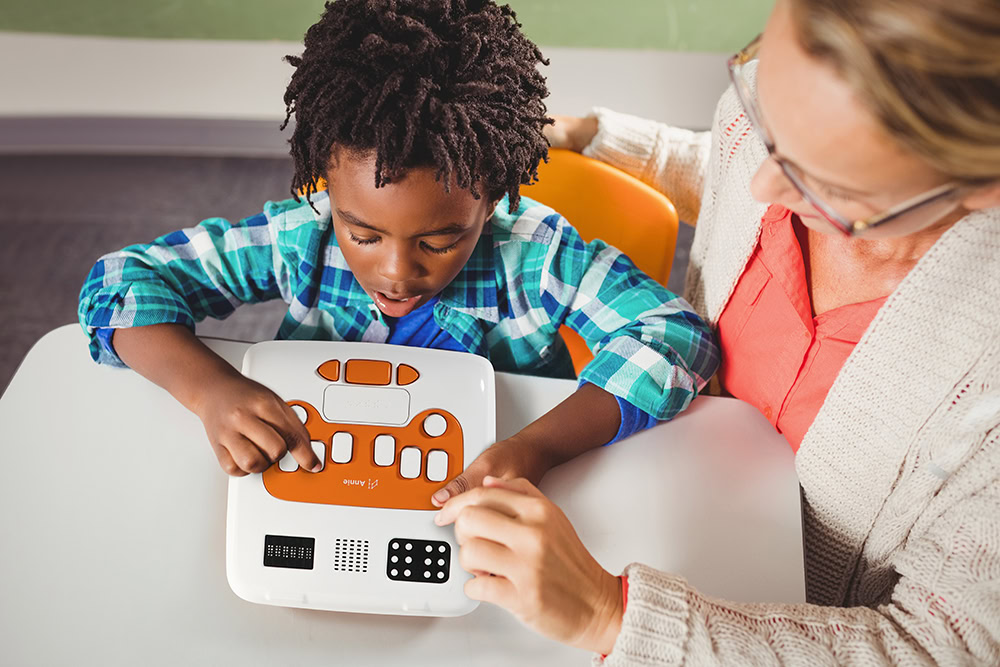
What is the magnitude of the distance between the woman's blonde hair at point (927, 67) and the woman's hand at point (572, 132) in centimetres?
60

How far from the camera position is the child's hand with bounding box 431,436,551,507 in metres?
0.74

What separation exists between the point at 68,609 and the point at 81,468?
14 centimetres

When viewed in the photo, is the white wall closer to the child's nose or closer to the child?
the child

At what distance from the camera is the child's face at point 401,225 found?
2.52 ft

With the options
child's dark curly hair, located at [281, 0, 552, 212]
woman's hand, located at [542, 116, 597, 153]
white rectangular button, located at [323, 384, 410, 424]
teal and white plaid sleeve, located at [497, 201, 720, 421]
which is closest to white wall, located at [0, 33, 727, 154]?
woman's hand, located at [542, 116, 597, 153]

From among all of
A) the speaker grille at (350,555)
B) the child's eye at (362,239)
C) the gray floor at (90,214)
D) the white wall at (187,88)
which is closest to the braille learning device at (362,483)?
the speaker grille at (350,555)

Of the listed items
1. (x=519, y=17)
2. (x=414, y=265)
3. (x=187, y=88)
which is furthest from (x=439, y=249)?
(x=187, y=88)

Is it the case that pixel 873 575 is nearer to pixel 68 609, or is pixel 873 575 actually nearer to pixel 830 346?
pixel 830 346

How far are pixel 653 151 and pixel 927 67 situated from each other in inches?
25.2

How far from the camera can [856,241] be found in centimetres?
82

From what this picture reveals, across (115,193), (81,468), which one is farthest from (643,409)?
(115,193)

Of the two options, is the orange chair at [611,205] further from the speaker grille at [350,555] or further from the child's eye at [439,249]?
the speaker grille at [350,555]

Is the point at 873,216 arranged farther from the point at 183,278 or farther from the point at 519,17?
the point at 519,17

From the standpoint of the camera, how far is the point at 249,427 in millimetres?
756
